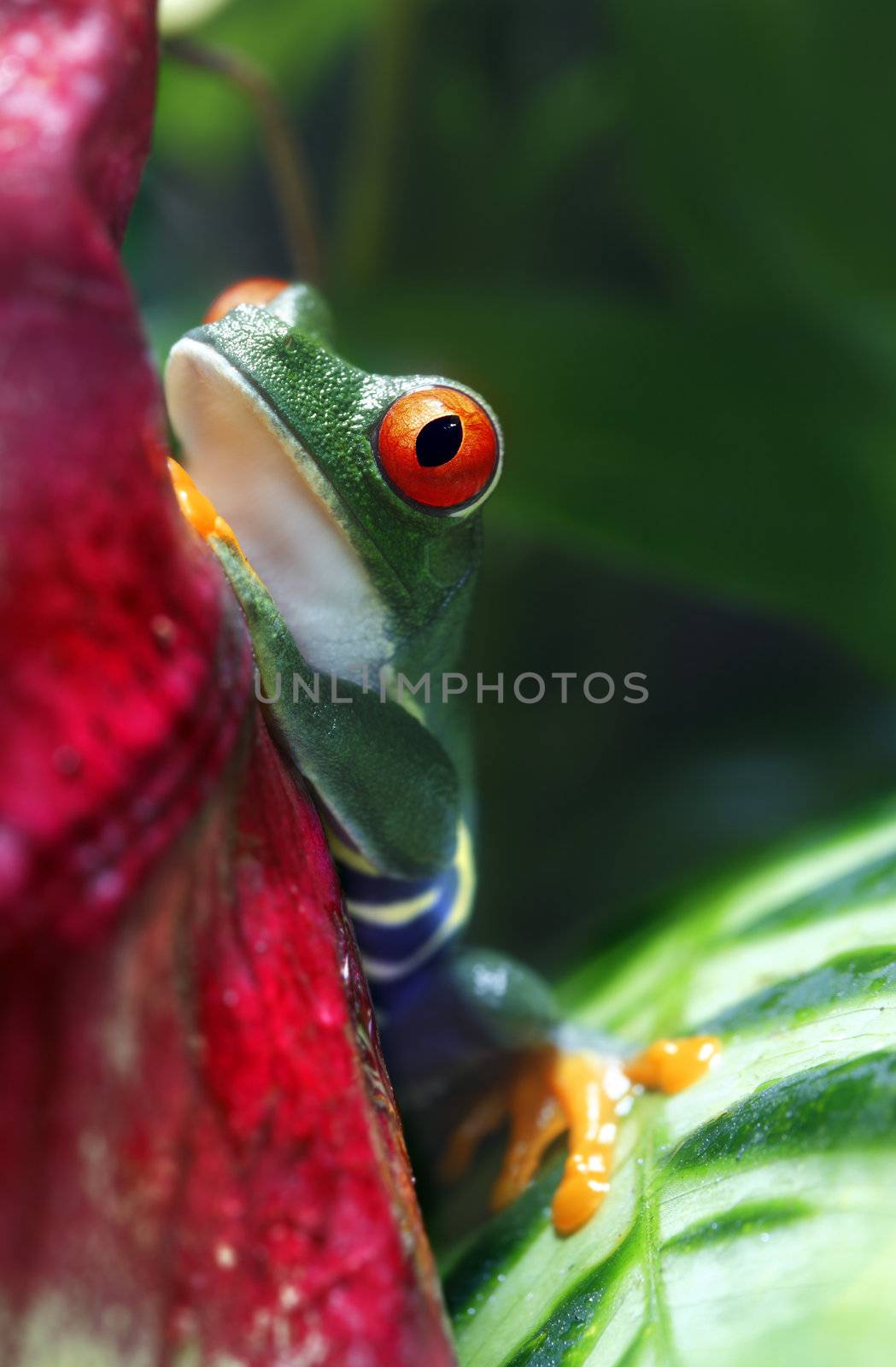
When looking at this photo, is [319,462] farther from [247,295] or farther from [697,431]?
[697,431]

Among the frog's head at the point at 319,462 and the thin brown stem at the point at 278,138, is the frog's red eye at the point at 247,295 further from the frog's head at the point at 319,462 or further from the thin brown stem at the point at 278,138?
the thin brown stem at the point at 278,138

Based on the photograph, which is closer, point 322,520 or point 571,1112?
point 322,520

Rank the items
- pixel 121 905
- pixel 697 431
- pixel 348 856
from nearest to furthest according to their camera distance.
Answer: pixel 121 905 → pixel 348 856 → pixel 697 431

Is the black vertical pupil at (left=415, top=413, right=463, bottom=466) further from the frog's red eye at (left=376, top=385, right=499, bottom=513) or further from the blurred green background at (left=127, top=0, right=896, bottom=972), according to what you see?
the blurred green background at (left=127, top=0, right=896, bottom=972)

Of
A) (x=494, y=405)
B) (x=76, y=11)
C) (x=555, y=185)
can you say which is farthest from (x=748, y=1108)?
(x=555, y=185)

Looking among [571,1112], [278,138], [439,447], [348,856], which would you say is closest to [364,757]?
[348,856]

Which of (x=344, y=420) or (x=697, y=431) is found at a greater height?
(x=697, y=431)

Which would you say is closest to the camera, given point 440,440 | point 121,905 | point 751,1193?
point 121,905
